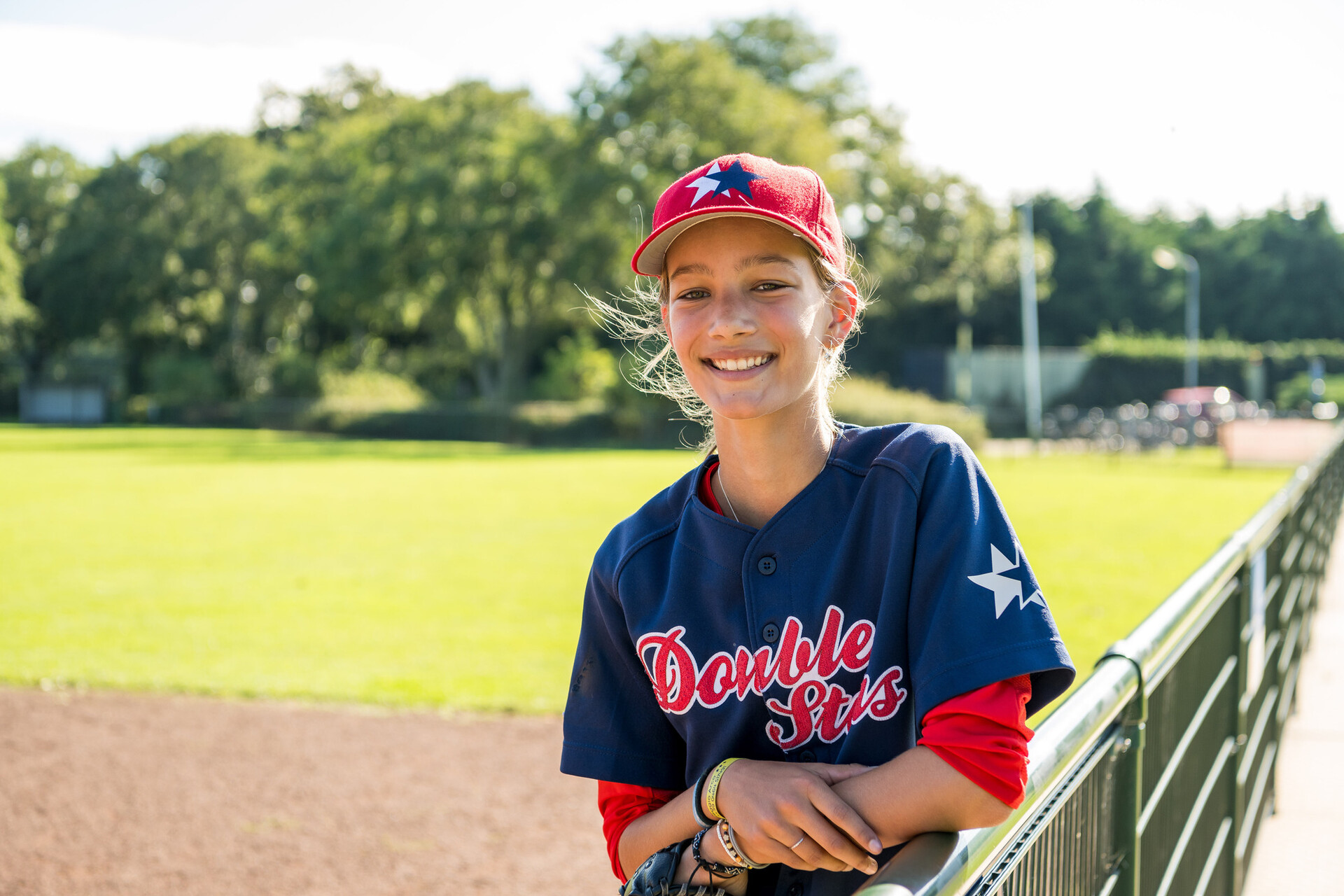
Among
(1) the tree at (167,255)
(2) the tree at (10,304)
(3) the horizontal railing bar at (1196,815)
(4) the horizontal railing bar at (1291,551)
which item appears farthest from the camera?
(2) the tree at (10,304)

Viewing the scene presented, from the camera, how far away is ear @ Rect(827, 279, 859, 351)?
1.78m

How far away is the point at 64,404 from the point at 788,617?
67092 mm

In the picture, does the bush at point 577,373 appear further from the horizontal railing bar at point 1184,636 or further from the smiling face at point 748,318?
the smiling face at point 748,318

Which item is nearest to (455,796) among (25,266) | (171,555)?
(171,555)

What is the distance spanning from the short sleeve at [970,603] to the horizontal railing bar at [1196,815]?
1.21 metres

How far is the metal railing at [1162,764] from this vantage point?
4.41ft

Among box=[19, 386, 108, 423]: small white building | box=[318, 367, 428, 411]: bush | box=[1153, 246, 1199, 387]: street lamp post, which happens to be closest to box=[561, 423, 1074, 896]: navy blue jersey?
box=[1153, 246, 1199, 387]: street lamp post

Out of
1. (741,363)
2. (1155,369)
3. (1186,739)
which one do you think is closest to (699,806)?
(741,363)

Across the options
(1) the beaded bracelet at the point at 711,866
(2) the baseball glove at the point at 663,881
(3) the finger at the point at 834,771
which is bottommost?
(2) the baseball glove at the point at 663,881

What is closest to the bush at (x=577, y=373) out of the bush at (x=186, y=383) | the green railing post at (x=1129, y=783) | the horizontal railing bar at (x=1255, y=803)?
the bush at (x=186, y=383)

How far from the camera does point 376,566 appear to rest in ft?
38.4

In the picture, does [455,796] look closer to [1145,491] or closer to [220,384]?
[1145,491]

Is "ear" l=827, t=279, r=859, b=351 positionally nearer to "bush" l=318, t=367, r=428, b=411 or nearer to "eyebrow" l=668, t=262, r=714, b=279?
"eyebrow" l=668, t=262, r=714, b=279

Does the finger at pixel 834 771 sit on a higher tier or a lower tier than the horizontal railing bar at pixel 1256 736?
higher
